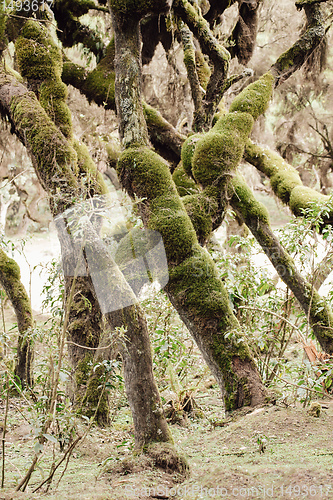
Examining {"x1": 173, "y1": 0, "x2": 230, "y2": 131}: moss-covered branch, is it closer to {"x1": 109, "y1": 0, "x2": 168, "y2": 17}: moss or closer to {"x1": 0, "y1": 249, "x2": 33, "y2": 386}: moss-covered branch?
{"x1": 109, "y1": 0, "x2": 168, "y2": 17}: moss

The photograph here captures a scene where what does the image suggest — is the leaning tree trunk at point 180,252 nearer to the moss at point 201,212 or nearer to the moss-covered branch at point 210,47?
the moss at point 201,212

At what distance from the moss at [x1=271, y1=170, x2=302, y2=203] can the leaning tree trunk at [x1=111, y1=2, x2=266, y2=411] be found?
8.55 feet

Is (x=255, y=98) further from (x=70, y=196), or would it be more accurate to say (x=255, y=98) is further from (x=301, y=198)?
(x=70, y=196)

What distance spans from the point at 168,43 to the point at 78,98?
94.7 inches

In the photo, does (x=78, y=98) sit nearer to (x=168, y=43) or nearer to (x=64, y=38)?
(x=64, y=38)

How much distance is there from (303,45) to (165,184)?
2.79 meters

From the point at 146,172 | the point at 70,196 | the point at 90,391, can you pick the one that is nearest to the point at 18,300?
the point at 90,391

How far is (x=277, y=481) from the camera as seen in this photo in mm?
1986

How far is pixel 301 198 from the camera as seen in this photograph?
5.35 meters

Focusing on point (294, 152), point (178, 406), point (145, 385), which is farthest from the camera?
point (294, 152)

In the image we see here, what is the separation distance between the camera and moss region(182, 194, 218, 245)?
3.94m

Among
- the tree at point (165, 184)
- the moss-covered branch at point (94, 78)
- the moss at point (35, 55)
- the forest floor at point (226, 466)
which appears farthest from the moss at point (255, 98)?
the forest floor at point (226, 466)

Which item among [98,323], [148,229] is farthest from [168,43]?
[98,323]

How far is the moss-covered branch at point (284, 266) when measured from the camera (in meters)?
4.20
